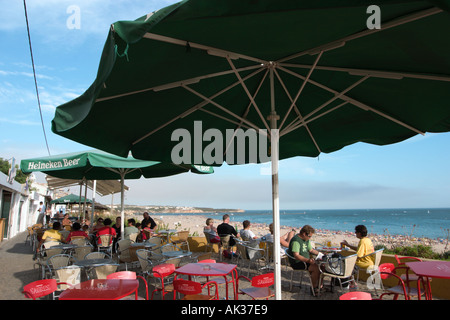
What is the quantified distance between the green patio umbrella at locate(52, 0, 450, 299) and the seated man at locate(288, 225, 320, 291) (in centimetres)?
155

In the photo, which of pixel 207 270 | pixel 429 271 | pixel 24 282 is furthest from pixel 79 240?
pixel 429 271

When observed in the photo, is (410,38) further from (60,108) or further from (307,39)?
(60,108)

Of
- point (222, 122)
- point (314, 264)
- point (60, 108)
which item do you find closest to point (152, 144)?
point (222, 122)

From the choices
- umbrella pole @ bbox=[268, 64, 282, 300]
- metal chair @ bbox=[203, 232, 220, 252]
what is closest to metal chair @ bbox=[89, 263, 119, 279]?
umbrella pole @ bbox=[268, 64, 282, 300]

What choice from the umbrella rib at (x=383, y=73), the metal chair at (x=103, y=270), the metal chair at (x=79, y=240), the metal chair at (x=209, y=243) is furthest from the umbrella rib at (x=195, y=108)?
the metal chair at (x=209, y=243)

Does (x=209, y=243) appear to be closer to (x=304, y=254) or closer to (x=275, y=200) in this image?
(x=304, y=254)

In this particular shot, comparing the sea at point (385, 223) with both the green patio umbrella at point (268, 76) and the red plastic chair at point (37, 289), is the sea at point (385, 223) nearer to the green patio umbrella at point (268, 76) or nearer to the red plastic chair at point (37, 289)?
the green patio umbrella at point (268, 76)

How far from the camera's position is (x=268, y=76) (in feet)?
10.9

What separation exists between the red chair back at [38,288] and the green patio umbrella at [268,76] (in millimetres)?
1490

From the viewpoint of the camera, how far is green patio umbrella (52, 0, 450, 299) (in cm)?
168

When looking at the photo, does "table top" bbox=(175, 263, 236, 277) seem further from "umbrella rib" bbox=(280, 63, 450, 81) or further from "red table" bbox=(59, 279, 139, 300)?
"umbrella rib" bbox=(280, 63, 450, 81)

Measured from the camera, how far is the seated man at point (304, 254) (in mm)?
4723

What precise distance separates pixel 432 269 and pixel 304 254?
1856 millimetres
